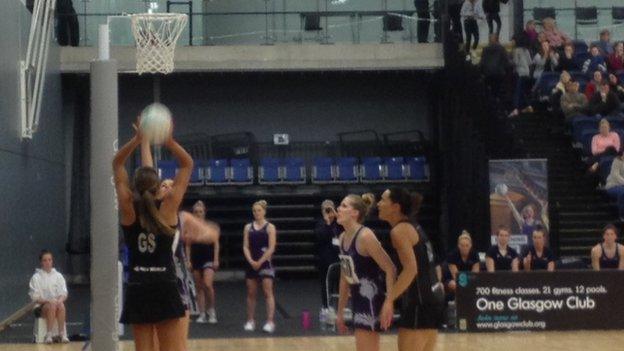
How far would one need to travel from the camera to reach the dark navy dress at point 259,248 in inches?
704

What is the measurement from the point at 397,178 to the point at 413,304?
20.5 meters

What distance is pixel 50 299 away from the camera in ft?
57.0

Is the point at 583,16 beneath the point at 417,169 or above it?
above

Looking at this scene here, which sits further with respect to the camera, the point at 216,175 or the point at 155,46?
the point at 216,175

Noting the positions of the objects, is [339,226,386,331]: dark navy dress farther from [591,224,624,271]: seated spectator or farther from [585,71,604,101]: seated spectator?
[585,71,604,101]: seated spectator

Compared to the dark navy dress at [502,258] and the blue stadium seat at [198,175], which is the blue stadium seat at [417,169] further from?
the dark navy dress at [502,258]

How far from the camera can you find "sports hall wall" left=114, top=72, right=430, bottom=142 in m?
31.3

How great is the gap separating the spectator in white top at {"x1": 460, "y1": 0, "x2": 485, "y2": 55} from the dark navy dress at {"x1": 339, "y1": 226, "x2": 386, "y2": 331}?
18.0 meters

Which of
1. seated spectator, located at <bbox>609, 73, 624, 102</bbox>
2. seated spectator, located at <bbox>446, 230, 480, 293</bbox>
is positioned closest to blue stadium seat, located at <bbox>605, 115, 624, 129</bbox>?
seated spectator, located at <bbox>609, 73, 624, 102</bbox>

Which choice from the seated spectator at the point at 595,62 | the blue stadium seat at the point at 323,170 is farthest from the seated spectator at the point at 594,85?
the blue stadium seat at the point at 323,170

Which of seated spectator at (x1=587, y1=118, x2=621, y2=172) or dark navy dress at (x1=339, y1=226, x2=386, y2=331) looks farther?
seated spectator at (x1=587, y1=118, x2=621, y2=172)

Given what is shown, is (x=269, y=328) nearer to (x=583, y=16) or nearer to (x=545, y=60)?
(x=545, y=60)

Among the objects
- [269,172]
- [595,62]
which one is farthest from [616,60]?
[269,172]

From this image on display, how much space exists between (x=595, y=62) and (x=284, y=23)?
6.98m
